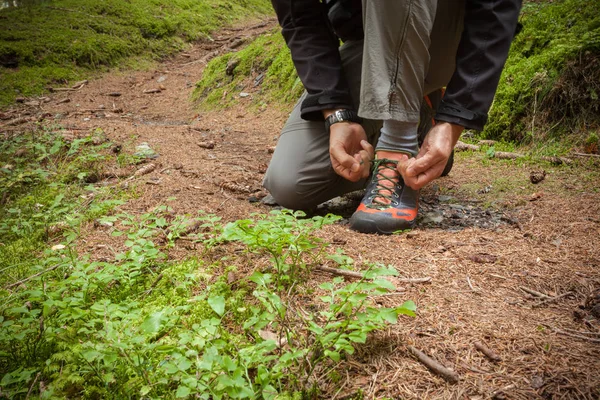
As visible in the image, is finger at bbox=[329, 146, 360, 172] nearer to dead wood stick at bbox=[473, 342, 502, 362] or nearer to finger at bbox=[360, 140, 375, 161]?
finger at bbox=[360, 140, 375, 161]

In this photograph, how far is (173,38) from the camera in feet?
32.2

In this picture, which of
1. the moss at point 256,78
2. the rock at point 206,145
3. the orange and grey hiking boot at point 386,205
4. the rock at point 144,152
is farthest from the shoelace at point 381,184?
the moss at point 256,78

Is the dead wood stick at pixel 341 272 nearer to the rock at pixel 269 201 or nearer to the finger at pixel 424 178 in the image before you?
the finger at pixel 424 178

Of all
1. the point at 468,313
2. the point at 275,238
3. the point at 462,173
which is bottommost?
the point at 462,173

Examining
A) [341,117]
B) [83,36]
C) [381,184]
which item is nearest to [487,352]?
[381,184]

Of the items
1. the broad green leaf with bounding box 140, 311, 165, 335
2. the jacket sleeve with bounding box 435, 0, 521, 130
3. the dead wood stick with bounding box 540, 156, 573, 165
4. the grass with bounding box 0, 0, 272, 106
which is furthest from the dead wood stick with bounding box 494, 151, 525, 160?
the grass with bounding box 0, 0, 272, 106

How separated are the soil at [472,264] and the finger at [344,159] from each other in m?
0.36

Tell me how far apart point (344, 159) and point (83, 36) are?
866 cm

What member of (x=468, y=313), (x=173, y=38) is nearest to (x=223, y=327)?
(x=468, y=313)

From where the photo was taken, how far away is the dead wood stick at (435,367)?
107 centimetres

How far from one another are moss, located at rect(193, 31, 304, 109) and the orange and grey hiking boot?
3.27 meters

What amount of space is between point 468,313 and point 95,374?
122 centimetres

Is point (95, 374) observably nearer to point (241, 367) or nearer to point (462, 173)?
point (241, 367)

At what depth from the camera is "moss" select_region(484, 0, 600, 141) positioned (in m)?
3.10
